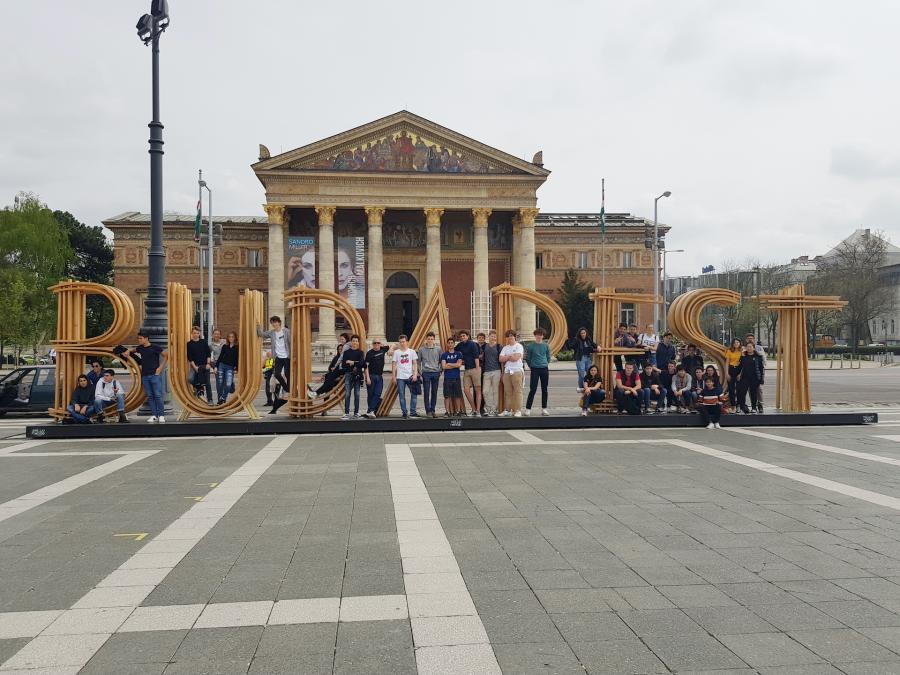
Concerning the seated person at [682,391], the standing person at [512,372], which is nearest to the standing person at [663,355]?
the seated person at [682,391]

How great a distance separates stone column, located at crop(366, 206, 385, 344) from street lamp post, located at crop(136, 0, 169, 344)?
3362cm

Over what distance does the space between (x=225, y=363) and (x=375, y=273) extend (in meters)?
34.9

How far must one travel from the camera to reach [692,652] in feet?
12.8

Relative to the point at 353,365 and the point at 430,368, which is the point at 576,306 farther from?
the point at 353,365

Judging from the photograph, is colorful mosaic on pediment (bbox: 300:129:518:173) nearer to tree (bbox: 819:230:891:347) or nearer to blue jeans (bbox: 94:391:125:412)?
tree (bbox: 819:230:891:347)

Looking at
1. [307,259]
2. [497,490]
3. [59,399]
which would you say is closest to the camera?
[497,490]

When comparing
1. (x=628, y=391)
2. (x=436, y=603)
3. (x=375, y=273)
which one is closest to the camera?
(x=436, y=603)

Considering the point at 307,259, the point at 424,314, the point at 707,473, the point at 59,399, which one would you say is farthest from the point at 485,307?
the point at 707,473

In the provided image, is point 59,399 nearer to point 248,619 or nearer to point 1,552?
point 1,552

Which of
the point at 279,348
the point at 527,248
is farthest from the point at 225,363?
the point at 527,248

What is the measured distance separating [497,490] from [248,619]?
426 centimetres

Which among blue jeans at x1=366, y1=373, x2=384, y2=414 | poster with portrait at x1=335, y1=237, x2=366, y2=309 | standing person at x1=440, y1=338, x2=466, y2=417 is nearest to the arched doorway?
poster with portrait at x1=335, y1=237, x2=366, y2=309

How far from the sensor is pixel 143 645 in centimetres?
407

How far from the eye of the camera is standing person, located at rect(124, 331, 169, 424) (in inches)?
555
